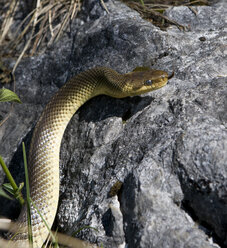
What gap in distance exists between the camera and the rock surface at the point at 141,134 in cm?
283

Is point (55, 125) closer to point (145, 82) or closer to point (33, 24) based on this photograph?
point (145, 82)

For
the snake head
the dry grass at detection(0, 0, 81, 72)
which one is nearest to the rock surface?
the snake head

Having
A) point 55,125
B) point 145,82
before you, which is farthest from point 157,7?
point 55,125

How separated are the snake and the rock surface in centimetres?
15

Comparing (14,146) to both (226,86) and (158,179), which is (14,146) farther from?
(226,86)

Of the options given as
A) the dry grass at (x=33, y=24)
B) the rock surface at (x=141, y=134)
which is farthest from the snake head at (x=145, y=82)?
the dry grass at (x=33, y=24)

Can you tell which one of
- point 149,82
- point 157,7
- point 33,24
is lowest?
point 149,82

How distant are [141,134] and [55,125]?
4.34 ft

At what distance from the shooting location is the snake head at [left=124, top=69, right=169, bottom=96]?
390 centimetres

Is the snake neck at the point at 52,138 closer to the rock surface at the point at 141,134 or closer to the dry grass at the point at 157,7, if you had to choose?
the rock surface at the point at 141,134

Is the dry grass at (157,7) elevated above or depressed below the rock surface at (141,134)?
above

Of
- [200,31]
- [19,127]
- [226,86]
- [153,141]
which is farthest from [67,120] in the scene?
[200,31]

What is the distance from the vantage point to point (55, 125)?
423 centimetres

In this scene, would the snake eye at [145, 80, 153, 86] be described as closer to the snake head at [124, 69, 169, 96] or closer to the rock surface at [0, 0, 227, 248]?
the snake head at [124, 69, 169, 96]
